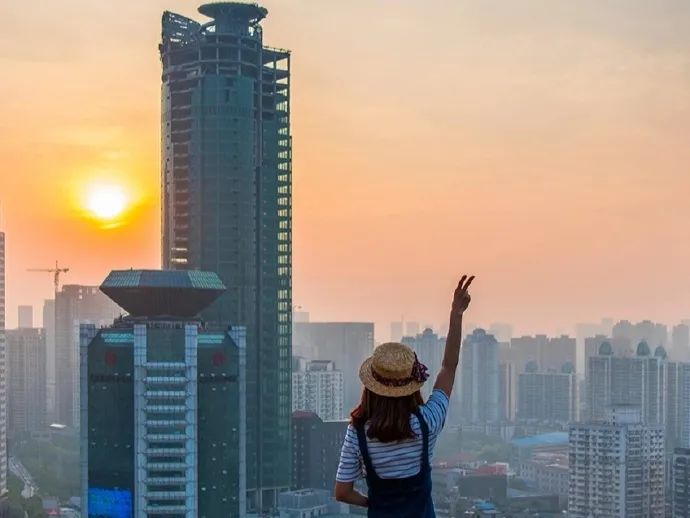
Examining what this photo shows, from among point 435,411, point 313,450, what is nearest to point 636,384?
point 313,450

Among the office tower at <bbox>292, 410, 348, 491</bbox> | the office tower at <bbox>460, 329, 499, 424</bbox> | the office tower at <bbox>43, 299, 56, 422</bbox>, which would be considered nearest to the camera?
the office tower at <bbox>292, 410, 348, 491</bbox>

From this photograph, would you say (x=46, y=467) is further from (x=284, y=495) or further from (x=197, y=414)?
(x=197, y=414)

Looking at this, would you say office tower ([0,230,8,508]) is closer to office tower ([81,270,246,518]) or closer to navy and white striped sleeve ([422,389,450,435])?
office tower ([81,270,246,518])

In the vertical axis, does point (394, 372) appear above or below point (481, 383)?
above

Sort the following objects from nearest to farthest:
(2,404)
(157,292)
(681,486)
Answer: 1. (157,292)
2. (681,486)
3. (2,404)

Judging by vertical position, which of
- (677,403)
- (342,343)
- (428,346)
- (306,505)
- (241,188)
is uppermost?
(241,188)

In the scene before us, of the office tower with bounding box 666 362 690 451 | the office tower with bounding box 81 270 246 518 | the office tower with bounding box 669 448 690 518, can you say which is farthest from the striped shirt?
the office tower with bounding box 666 362 690 451

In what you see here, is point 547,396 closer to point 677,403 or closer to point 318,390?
point 677,403

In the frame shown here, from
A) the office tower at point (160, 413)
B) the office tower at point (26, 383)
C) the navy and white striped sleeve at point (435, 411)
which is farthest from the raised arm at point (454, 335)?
the office tower at point (26, 383)

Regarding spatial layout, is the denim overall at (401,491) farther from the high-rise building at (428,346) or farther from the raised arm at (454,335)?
the high-rise building at (428,346)
